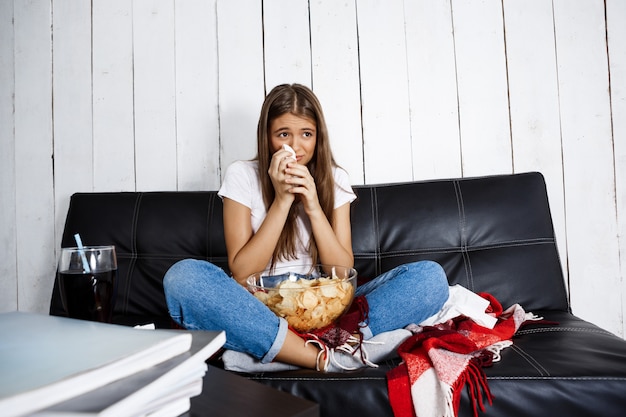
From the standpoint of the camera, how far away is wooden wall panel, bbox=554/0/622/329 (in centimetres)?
183

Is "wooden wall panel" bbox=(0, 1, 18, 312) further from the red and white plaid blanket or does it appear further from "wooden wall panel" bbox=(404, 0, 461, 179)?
the red and white plaid blanket

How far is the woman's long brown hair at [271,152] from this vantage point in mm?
1501

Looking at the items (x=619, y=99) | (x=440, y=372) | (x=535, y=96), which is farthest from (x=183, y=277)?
(x=619, y=99)

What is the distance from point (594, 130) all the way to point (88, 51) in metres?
2.21

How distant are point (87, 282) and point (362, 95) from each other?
1.47 meters

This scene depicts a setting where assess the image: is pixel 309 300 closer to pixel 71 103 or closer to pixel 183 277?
pixel 183 277

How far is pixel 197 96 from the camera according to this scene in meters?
1.96

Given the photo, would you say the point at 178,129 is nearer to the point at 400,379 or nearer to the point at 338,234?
the point at 338,234

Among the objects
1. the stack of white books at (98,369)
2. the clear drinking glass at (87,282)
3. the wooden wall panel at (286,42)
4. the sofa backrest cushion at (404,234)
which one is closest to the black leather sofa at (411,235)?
the sofa backrest cushion at (404,234)

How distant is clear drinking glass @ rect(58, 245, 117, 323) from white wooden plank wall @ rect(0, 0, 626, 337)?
1292 millimetres

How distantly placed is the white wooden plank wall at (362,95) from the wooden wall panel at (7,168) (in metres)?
0.14

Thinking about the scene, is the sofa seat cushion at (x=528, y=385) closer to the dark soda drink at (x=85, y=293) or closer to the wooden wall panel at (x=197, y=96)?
the dark soda drink at (x=85, y=293)

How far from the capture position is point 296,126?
4.90 feet

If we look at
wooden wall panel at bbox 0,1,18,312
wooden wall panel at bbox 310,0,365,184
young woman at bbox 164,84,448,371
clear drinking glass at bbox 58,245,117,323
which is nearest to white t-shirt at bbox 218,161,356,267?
young woman at bbox 164,84,448,371
